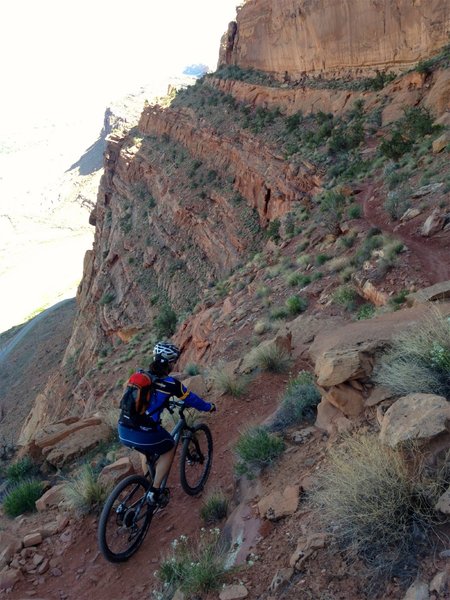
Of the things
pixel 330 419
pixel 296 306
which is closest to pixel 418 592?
pixel 330 419

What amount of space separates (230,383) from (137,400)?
3007 millimetres

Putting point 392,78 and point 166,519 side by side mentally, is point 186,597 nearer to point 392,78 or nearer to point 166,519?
point 166,519

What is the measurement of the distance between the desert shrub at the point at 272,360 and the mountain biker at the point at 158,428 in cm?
279

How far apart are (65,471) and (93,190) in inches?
4557

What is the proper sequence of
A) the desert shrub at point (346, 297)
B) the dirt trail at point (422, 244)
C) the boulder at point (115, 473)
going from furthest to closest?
the desert shrub at point (346, 297) < the dirt trail at point (422, 244) < the boulder at point (115, 473)

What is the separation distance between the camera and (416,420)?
3.67 m

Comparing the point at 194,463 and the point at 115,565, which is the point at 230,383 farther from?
the point at 115,565

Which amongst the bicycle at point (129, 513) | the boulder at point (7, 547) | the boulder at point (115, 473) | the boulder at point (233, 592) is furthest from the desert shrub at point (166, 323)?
the boulder at point (233, 592)

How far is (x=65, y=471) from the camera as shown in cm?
809

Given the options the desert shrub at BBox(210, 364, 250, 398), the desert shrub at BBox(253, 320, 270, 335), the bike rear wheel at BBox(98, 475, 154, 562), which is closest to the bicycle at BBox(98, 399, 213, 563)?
the bike rear wheel at BBox(98, 475, 154, 562)

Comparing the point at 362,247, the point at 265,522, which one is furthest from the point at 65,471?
the point at 362,247

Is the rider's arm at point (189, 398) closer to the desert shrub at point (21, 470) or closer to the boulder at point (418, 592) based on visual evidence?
the boulder at point (418, 592)

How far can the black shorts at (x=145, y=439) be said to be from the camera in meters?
5.11

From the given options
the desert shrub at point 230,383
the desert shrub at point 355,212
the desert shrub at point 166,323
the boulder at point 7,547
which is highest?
the desert shrub at point 355,212
